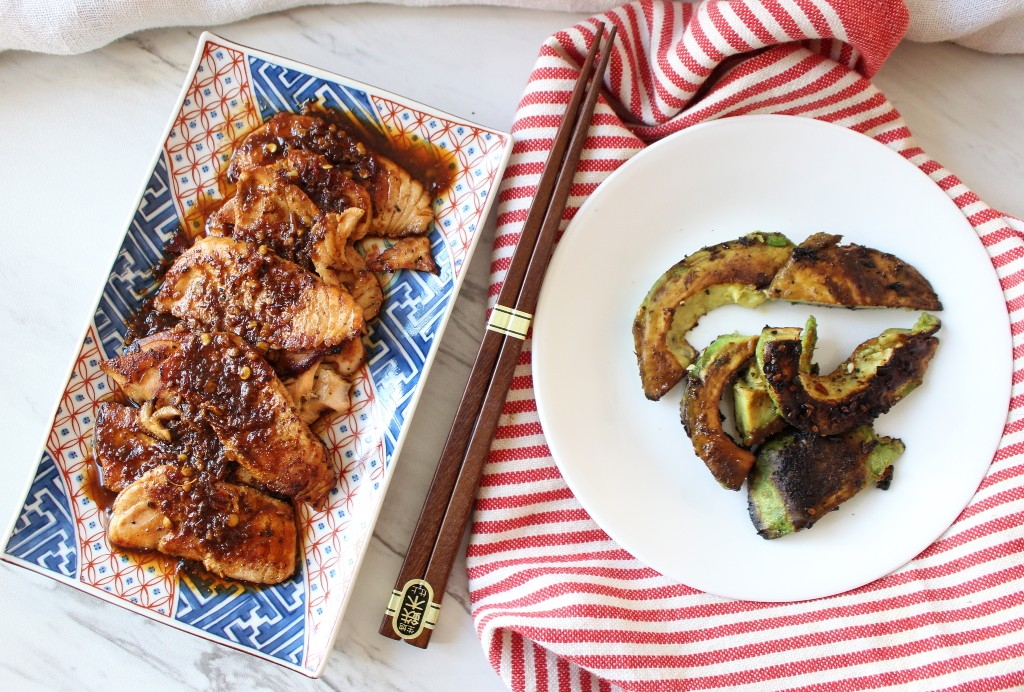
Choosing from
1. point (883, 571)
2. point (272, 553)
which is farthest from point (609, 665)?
point (272, 553)

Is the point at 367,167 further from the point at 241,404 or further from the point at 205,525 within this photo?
the point at 205,525

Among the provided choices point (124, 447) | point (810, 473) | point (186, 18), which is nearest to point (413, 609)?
point (124, 447)

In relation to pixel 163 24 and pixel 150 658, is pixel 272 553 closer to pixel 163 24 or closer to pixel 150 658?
pixel 150 658

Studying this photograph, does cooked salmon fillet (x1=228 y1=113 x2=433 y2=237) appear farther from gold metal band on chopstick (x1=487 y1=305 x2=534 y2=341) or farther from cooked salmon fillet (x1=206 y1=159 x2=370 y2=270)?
gold metal band on chopstick (x1=487 y1=305 x2=534 y2=341)

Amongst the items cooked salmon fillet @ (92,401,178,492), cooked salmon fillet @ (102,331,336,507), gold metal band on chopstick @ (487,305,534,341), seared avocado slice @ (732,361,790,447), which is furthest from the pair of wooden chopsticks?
cooked salmon fillet @ (92,401,178,492)

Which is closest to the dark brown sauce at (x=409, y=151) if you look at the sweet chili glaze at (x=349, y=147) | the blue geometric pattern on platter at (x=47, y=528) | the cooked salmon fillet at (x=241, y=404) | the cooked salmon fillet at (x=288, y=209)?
the sweet chili glaze at (x=349, y=147)
